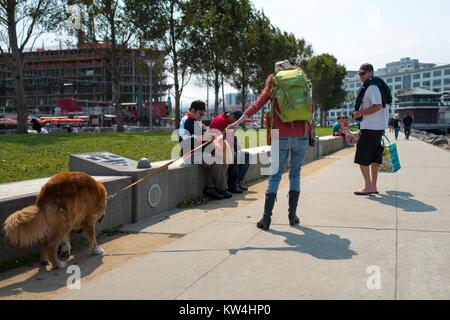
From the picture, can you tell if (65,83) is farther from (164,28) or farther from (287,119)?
(287,119)

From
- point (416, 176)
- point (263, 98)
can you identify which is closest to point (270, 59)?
point (416, 176)

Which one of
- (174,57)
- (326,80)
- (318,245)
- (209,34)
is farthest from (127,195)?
(326,80)

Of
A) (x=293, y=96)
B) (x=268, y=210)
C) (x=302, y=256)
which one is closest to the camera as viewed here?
(x=302, y=256)

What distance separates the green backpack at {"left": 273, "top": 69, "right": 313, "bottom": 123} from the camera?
224 inches

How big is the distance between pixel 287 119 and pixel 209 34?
36528 mm

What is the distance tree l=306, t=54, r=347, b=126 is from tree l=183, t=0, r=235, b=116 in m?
27.6

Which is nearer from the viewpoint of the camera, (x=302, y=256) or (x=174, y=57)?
(x=302, y=256)

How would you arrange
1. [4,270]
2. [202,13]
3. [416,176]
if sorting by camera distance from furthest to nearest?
[202,13], [416,176], [4,270]

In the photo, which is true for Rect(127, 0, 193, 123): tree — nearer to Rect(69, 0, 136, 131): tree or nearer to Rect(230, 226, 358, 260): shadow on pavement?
Rect(69, 0, 136, 131): tree

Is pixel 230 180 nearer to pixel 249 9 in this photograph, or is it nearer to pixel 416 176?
pixel 416 176

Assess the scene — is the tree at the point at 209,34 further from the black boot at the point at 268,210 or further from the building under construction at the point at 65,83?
the building under construction at the point at 65,83

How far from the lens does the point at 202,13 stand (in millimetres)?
40562

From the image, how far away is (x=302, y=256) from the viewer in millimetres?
4758
